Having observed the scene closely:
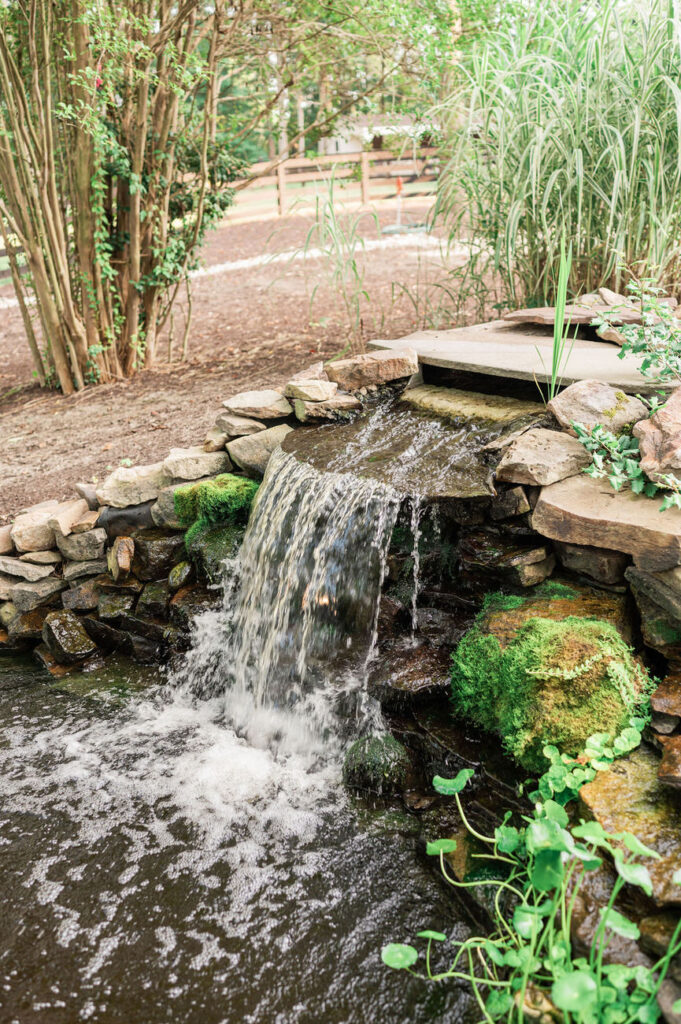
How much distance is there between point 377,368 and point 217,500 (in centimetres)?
100

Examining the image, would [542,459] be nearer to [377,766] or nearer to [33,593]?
[377,766]

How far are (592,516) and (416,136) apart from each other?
3624mm

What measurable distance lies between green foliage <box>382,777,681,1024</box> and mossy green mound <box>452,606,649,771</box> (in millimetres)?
342

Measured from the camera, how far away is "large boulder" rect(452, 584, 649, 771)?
7.45ft

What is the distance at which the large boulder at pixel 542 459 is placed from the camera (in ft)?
8.64

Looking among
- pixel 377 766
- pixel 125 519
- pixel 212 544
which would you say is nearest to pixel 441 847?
pixel 377 766

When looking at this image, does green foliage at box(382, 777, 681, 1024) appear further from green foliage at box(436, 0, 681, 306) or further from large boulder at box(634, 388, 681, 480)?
green foliage at box(436, 0, 681, 306)

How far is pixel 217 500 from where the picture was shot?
12.2ft

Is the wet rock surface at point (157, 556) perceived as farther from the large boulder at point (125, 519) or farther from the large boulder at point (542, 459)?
the large boulder at point (542, 459)

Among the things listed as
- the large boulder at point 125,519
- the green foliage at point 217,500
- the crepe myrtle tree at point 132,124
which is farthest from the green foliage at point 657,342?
the crepe myrtle tree at point 132,124

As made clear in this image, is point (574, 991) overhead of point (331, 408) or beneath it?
beneath

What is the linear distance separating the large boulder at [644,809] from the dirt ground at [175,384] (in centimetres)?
285

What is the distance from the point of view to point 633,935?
1641mm

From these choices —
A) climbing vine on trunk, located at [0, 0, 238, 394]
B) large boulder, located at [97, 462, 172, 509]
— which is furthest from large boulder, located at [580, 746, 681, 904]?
climbing vine on trunk, located at [0, 0, 238, 394]
